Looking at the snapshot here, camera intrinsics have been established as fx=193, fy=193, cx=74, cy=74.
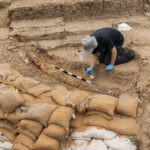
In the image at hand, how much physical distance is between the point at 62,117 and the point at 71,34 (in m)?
2.49

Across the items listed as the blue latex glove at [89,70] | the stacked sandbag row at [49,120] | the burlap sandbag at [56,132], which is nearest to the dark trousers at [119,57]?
the blue latex glove at [89,70]

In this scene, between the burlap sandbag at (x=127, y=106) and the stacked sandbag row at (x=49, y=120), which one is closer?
the stacked sandbag row at (x=49, y=120)

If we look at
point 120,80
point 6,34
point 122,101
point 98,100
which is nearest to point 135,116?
point 122,101

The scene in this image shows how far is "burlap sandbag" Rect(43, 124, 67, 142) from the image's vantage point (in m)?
2.69

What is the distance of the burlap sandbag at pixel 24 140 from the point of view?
9.06 feet

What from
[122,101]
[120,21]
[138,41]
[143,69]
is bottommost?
[122,101]

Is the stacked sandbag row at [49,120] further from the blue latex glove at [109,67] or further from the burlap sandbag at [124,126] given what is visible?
the blue latex glove at [109,67]

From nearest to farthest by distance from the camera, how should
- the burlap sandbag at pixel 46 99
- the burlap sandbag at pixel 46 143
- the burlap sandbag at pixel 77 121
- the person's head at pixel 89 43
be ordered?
1. the burlap sandbag at pixel 46 143
2. the burlap sandbag at pixel 77 121
3. the burlap sandbag at pixel 46 99
4. the person's head at pixel 89 43

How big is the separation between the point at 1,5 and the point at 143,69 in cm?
454

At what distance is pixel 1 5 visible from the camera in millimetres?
5762

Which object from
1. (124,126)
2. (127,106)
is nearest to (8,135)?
(124,126)

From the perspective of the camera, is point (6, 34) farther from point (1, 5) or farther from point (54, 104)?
point (54, 104)

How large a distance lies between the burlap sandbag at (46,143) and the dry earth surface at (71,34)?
138cm

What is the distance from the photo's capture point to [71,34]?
4676mm
